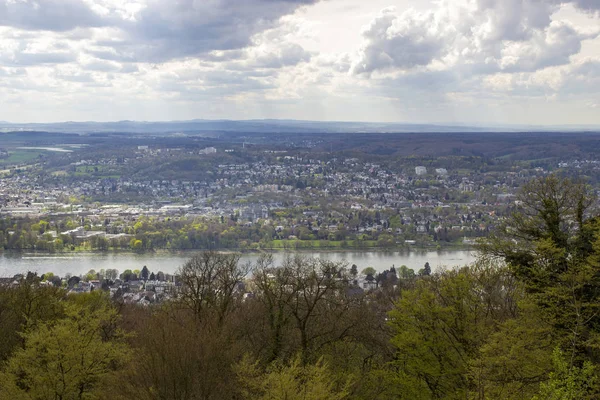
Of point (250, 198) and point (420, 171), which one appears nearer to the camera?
point (250, 198)

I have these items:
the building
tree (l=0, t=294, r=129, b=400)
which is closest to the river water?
tree (l=0, t=294, r=129, b=400)

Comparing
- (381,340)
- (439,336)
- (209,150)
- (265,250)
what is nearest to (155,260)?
(265,250)

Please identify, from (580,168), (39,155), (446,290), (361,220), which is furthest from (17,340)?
(39,155)

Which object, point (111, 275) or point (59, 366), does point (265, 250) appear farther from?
point (59, 366)

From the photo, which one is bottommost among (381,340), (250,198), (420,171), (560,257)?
(250,198)

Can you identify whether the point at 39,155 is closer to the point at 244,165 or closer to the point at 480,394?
the point at 244,165

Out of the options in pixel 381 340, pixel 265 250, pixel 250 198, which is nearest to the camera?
pixel 381 340

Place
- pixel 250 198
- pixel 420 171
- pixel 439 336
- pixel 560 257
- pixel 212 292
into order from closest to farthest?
pixel 560 257 → pixel 439 336 → pixel 212 292 → pixel 250 198 → pixel 420 171

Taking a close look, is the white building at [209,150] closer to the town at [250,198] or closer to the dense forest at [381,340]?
the town at [250,198]
